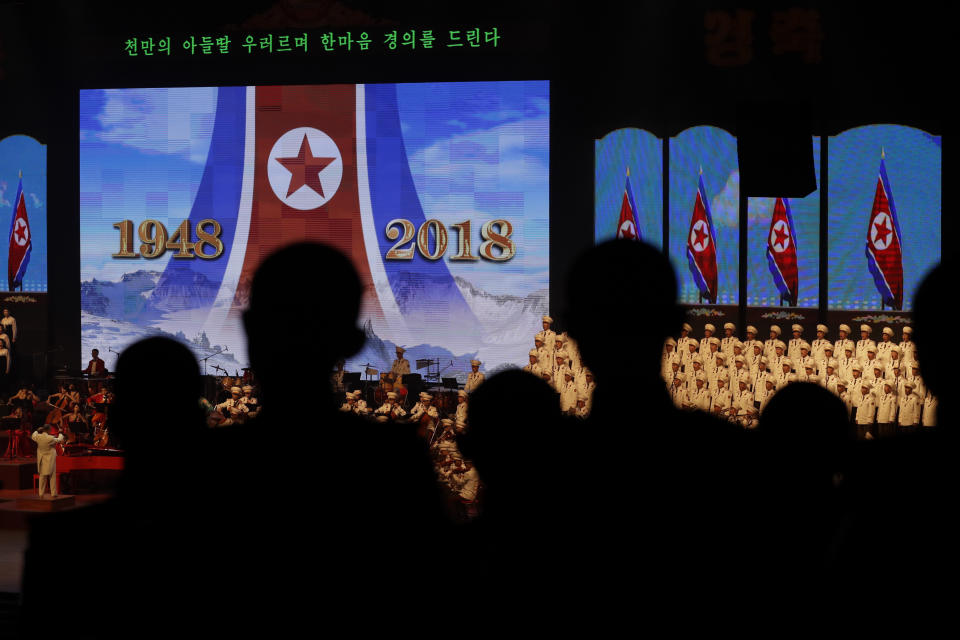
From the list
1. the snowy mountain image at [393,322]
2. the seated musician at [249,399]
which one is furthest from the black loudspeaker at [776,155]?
the seated musician at [249,399]

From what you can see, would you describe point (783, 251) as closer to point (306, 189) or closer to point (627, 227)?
point (627, 227)

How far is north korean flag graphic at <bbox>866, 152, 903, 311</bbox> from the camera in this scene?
9.95 metres

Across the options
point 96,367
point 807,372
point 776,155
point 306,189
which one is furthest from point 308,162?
Result: point 776,155

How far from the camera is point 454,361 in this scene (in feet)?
35.2

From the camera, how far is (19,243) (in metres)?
11.5

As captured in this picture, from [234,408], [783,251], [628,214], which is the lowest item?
[234,408]

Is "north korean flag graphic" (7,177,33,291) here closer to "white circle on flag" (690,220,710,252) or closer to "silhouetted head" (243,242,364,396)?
"white circle on flag" (690,220,710,252)

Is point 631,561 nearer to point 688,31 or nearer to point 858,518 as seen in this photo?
point 858,518

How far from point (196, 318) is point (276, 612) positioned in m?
10.7

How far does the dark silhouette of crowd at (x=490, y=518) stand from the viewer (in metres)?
0.80

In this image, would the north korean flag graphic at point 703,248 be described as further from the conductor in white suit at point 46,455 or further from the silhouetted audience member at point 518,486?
the silhouetted audience member at point 518,486

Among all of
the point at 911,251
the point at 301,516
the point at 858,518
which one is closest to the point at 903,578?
the point at 858,518

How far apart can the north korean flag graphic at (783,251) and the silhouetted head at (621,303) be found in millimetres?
10003

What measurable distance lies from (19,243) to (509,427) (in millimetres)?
11875
